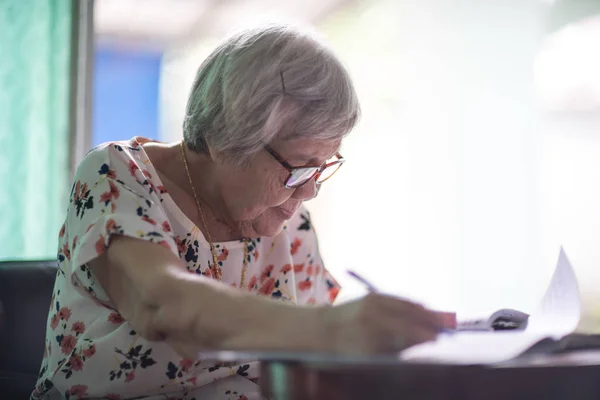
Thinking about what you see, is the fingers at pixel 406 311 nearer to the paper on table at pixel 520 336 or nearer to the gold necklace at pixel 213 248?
the paper on table at pixel 520 336

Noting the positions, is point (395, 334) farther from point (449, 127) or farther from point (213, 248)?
point (449, 127)

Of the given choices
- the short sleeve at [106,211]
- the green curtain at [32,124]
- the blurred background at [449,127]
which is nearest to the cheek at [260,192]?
the short sleeve at [106,211]

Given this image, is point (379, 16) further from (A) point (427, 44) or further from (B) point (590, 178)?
(B) point (590, 178)

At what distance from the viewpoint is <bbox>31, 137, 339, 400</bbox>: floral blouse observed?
1.01 metres

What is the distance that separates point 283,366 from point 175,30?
4328mm

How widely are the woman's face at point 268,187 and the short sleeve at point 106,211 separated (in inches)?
5.7

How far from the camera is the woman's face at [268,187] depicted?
117 centimetres

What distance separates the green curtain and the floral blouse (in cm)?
136

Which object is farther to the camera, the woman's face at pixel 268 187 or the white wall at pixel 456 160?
the white wall at pixel 456 160

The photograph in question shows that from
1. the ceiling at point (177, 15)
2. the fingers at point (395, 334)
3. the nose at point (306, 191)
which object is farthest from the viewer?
the ceiling at point (177, 15)

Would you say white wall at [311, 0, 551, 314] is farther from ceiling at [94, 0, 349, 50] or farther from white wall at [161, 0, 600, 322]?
ceiling at [94, 0, 349, 50]

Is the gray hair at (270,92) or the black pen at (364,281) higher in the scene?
the gray hair at (270,92)

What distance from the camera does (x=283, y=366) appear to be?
0.59m

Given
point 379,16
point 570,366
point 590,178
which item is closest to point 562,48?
point 590,178
